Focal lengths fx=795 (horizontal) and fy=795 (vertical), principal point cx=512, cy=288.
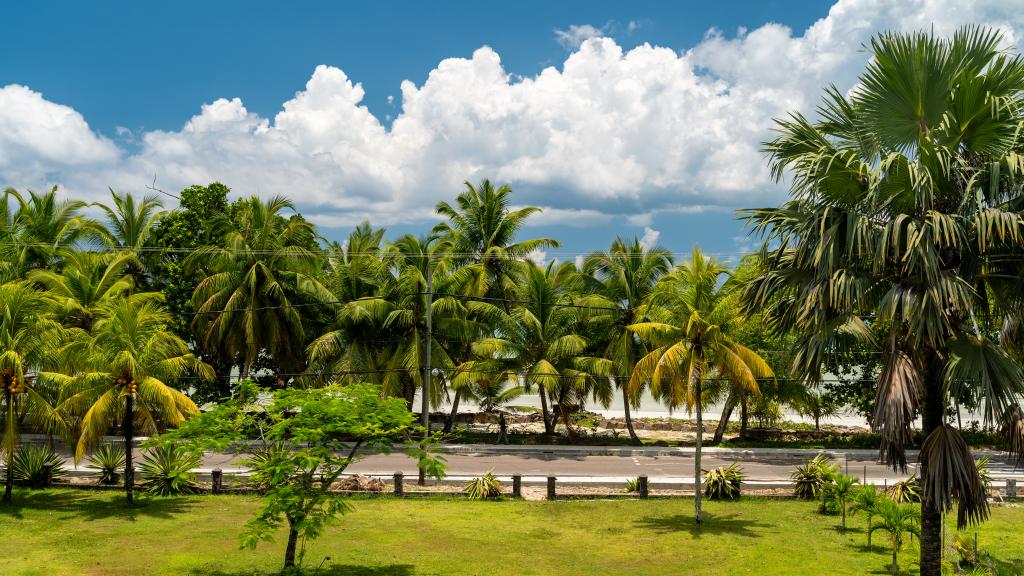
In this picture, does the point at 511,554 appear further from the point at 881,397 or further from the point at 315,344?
the point at 315,344

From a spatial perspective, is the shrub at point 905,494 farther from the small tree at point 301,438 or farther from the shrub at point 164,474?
the shrub at point 164,474

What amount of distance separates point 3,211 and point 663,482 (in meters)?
31.2

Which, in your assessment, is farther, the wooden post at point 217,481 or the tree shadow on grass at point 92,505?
the wooden post at point 217,481

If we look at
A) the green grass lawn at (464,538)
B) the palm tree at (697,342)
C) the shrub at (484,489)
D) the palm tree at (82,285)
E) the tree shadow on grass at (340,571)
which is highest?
the palm tree at (82,285)

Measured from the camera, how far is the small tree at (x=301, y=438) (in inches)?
483

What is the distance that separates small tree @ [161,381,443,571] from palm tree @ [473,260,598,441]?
1676 cm

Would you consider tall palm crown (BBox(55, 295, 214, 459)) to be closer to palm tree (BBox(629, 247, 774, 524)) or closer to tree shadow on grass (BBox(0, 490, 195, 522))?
tree shadow on grass (BBox(0, 490, 195, 522))

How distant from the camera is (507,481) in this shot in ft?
74.0

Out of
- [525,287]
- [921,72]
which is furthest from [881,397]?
[525,287]

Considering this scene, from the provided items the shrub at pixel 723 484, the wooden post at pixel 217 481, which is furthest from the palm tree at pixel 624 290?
the wooden post at pixel 217 481

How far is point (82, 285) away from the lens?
1114 inches

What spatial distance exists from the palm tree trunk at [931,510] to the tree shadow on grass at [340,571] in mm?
8006

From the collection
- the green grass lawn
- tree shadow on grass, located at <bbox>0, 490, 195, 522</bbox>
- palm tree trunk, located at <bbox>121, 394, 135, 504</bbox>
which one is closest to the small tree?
the green grass lawn

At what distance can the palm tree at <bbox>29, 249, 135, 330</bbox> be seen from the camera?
89.4 ft
